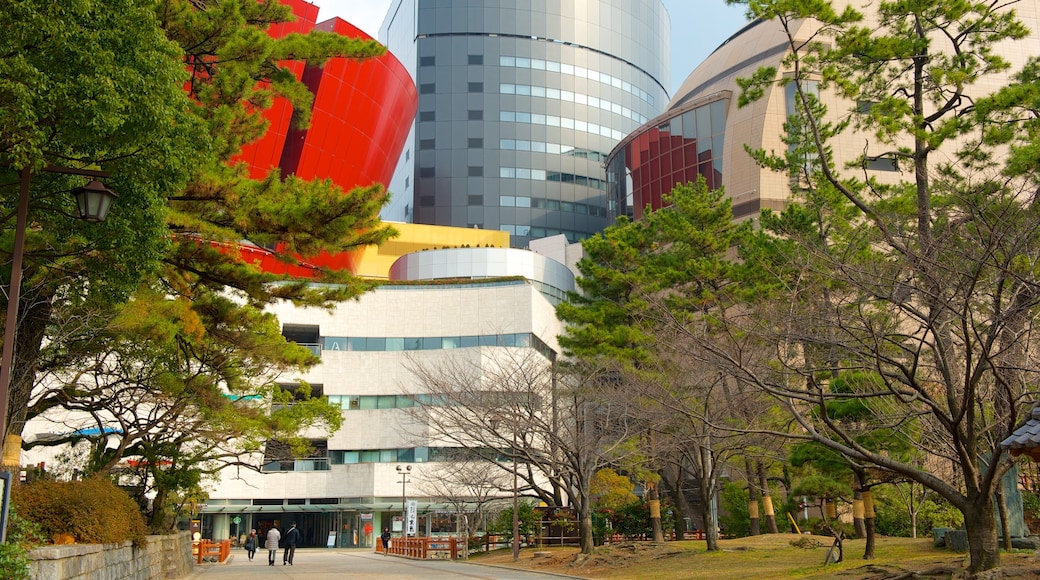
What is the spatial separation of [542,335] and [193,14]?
144 feet

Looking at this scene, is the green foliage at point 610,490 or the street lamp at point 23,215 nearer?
the street lamp at point 23,215

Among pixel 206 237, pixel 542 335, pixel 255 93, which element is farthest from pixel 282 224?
pixel 542 335

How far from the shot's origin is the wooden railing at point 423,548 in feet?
109

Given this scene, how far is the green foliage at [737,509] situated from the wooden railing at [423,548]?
465 inches

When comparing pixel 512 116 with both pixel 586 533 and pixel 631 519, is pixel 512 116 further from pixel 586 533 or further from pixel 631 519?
pixel 586 533

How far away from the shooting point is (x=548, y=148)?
90.6 m

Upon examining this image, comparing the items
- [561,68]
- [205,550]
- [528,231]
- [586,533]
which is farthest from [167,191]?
[561,68]

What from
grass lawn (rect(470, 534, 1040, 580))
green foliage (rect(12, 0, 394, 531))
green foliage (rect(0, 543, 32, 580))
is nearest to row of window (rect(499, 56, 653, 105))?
Result: grass lawn (rect(470, 534, 1040, 580))

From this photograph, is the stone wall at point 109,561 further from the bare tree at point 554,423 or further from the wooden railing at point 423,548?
the wooden railing at point 423,548

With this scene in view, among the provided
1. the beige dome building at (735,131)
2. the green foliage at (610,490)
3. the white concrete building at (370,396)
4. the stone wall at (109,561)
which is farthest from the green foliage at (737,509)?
the stone wall at (109,561)

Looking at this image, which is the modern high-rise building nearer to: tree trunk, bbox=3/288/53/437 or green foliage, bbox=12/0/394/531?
green foliage, bbox=12/0/394/531

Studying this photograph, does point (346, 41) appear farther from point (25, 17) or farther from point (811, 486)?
point (811, 486)

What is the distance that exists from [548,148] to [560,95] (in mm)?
6665

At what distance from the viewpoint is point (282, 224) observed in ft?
44.1
